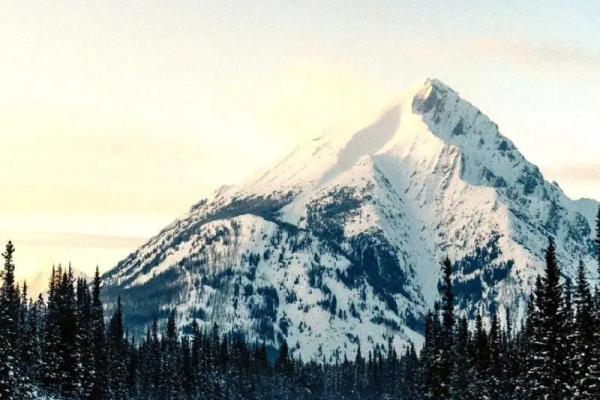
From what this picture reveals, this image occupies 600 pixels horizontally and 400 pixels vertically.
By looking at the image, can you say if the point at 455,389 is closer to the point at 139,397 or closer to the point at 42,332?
the point at 42,332

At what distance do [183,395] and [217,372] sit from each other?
26479 mm

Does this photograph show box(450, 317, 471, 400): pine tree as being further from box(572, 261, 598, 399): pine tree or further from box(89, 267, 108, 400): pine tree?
box(89, 267, 108, 400): pine tree

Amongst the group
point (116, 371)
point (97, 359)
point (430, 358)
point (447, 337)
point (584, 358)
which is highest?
point (447, 337)

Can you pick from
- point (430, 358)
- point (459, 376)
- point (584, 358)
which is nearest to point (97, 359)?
point (430, 358)

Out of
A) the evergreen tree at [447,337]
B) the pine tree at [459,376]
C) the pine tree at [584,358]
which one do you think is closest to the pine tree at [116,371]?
the evergreen tree at [447,337]

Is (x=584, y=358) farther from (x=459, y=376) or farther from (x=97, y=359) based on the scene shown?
(x=97, y=359)

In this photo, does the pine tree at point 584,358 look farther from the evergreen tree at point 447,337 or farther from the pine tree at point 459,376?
the pine tree at point 459,376

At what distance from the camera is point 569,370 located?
8250 cm

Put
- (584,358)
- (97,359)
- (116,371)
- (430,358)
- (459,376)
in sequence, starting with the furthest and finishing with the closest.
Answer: (116,371) → (97,359) → (430,358) → (459,376) → (584,358)

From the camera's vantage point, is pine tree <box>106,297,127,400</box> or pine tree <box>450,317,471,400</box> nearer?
pine tree <box>450,317,471,400</box>

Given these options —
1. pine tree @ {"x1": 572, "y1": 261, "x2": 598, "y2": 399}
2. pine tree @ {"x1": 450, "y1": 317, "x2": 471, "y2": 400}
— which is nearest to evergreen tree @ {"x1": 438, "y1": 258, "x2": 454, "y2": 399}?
pine tree @ {"x1": 450, "y1": 317, "x2": 471, "y2": 400}

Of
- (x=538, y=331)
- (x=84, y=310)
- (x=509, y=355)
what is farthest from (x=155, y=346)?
(x=538, y=331)

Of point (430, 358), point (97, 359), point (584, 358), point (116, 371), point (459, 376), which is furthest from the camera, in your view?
point (116, 371)

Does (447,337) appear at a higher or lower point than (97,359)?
higher
